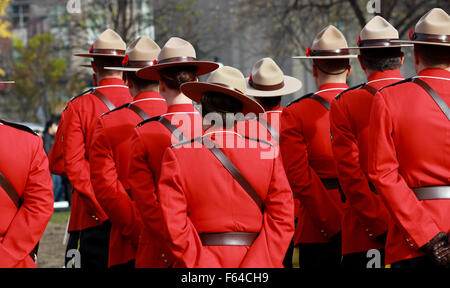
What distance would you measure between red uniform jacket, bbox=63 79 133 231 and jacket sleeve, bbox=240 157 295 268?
256 cm

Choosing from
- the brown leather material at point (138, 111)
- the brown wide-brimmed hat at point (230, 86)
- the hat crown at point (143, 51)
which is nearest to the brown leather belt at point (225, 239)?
the brown wide-brimmed hat at point (230, 86)

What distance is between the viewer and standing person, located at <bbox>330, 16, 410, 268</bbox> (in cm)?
573

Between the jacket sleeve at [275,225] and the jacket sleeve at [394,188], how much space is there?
1.85 ft

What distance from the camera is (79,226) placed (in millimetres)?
6770

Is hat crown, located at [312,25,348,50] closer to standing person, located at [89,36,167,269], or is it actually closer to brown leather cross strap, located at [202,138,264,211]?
standing person, located at [89,36,167,269]

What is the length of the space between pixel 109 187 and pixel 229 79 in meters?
1.98

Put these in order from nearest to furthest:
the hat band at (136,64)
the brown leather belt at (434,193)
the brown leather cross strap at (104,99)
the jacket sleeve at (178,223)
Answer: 1. the jacket sleeve at (178,223)
2. the brown leather belt at (434,193)
3. the hat band at (136,64)
4. the brown leather cross strap at (104,99)

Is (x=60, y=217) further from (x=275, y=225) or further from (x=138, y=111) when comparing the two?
(x=275, y=225)

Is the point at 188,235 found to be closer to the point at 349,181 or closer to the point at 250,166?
the point at 250,166

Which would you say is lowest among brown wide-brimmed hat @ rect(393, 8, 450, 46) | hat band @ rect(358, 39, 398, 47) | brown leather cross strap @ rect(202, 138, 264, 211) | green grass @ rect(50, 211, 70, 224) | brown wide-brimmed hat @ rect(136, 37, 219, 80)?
green grass @ rect(50, 211, 70, 224)

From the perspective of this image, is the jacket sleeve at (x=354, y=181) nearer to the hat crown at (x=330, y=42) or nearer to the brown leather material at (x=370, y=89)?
the brown leather material at (x=370, y=89)

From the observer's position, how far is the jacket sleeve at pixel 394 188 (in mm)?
4504

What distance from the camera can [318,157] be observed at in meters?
6.44

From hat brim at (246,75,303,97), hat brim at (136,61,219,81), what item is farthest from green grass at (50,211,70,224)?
hat brim at (136,61,219,81)
